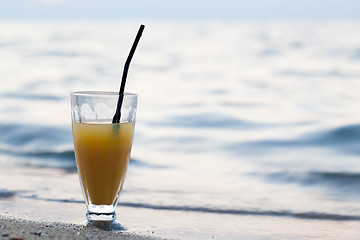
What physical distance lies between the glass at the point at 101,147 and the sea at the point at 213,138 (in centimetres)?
42

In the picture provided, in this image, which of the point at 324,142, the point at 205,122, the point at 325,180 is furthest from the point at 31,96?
the point at 325,180

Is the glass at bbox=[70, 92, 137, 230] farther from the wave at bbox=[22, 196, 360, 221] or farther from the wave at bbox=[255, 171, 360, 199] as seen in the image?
the wave at bbox=[255, 171, 360, 199]

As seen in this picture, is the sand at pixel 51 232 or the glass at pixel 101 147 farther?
the glass at pixel 101 147

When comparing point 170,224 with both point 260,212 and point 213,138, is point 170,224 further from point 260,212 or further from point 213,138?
point 213,138

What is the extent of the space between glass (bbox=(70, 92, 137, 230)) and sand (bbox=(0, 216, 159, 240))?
0.35 ft

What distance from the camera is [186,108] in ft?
18.2

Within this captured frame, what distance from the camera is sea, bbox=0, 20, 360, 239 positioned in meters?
2.44

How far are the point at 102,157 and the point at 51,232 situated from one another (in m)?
0.30

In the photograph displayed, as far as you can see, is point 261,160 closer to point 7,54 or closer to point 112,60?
point 112,60

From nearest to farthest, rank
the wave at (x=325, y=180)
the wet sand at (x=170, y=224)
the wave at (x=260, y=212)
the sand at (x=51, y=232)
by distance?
the sand at (x=51, y=232)
the wet sand at (x=170, y=224)
the wave at (x=260, y=212)
the wave at (x=325, y=180)

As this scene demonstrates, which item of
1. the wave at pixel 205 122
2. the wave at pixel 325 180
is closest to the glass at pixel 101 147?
the wave at pixel 325 180

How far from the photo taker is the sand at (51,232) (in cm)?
144

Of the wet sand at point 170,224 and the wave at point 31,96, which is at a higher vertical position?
the wave at point 31,96

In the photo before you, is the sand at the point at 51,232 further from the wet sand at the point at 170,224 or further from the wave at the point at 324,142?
the wave at the point at 324,142
